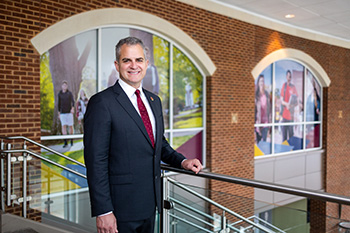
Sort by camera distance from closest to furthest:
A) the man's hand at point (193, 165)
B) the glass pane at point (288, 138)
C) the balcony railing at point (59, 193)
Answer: the man's hand at point (193, 165) → the balcony railing at point (59, 193) → the glass pane at point (288, 138)

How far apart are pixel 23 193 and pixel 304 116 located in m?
9.80

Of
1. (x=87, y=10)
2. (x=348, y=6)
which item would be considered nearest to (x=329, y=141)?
(x=348, y=6)

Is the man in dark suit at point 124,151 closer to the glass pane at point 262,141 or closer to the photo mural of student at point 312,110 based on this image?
the glass pane at point 262,141

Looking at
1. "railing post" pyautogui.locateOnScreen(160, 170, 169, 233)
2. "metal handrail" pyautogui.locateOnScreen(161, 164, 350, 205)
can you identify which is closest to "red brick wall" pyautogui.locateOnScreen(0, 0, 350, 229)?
"metal handrail" pyautogui.locateOnScreen(161, 164, 350, 205)

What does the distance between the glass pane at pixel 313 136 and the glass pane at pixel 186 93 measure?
17.2 ft

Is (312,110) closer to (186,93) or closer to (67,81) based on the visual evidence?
(186,93)

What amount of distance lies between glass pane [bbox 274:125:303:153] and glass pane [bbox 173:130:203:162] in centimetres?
320

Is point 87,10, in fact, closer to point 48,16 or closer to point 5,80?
point 48,16

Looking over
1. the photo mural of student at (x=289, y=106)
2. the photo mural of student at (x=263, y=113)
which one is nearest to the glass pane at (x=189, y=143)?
the photo mural of student at (x=263, y=113)

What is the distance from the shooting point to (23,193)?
3924 mm

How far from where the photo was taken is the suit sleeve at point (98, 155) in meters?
1.86

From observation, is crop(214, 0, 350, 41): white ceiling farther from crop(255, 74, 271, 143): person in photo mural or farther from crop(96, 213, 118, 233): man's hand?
crop(96, 213, 118, 233): man's hand

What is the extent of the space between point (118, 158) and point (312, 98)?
1119cm

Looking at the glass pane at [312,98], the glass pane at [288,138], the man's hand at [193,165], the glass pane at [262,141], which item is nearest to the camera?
the man's hand at [193,165]
